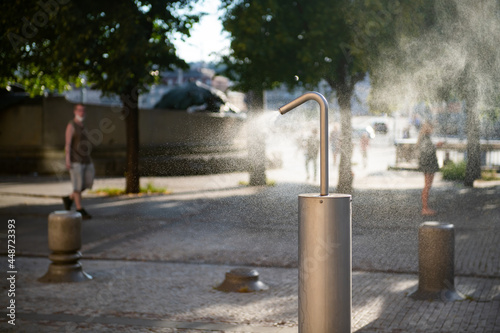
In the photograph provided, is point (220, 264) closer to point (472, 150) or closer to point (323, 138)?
point (323, 138)

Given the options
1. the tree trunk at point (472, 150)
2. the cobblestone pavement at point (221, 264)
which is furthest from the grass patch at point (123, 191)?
the tree trunk at point (472, 150)

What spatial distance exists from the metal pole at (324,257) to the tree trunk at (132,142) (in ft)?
43.5

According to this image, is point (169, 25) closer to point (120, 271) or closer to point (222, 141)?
point (120, 271)

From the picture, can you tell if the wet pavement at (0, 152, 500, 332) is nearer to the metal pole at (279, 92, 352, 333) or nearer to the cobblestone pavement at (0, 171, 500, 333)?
the cobblestone pavement at (0, 171, 500, 333)

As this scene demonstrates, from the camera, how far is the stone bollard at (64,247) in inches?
279

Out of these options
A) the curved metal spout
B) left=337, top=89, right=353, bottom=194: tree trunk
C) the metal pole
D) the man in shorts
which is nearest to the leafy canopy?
the man in shorts

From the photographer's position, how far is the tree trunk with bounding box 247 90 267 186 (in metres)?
19.0

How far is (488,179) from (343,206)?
19.0 meters

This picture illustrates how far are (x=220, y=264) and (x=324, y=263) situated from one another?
466cm

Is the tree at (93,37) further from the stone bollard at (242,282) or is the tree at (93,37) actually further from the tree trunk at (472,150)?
the tree trunk at (472,150)

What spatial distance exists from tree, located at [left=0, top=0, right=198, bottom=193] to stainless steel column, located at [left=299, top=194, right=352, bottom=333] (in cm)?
1098

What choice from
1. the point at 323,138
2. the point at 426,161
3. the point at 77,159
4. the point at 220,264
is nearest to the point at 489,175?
the point at 426,161

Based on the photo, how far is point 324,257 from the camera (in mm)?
3479

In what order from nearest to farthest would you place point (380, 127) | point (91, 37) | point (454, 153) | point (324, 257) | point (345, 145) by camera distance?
point (324, 257) → point (91, 37) → point (345, 145) → point (454, 153) → point (380, 127)
